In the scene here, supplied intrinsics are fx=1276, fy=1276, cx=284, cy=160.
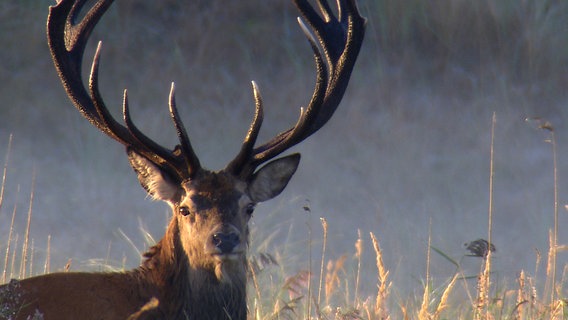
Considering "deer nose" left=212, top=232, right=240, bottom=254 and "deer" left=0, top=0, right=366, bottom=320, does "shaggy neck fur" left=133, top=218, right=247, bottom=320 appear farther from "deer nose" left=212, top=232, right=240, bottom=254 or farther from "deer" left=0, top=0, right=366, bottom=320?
"deer nose" left=212, top=232, right=240, bottom=254

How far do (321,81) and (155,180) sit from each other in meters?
0.93

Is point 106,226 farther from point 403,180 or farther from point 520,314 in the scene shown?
point 520,314

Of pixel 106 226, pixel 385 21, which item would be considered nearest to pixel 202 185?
pixel 106 226

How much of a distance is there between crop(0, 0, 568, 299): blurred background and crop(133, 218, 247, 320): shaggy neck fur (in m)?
7.04

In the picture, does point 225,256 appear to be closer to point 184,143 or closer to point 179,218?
point 179,218

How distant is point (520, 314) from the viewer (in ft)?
18.8

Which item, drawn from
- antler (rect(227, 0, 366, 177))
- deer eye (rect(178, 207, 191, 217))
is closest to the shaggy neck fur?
deer eye (rect(178, 207, 191, 217))

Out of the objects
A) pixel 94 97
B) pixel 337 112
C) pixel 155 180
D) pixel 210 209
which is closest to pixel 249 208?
pixel 210 209

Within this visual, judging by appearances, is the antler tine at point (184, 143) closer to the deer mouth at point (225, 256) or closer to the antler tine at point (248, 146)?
the antler tine at point (248, 146)

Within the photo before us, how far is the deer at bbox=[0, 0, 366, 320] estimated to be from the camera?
18.1 ft

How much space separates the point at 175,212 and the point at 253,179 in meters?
0.42

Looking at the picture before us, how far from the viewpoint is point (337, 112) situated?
13586 millimetres

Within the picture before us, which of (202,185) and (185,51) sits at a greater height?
(185,51)

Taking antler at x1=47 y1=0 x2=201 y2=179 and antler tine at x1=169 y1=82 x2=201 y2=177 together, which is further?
antler at x1=47 y1=0 x2=201 y2=179
